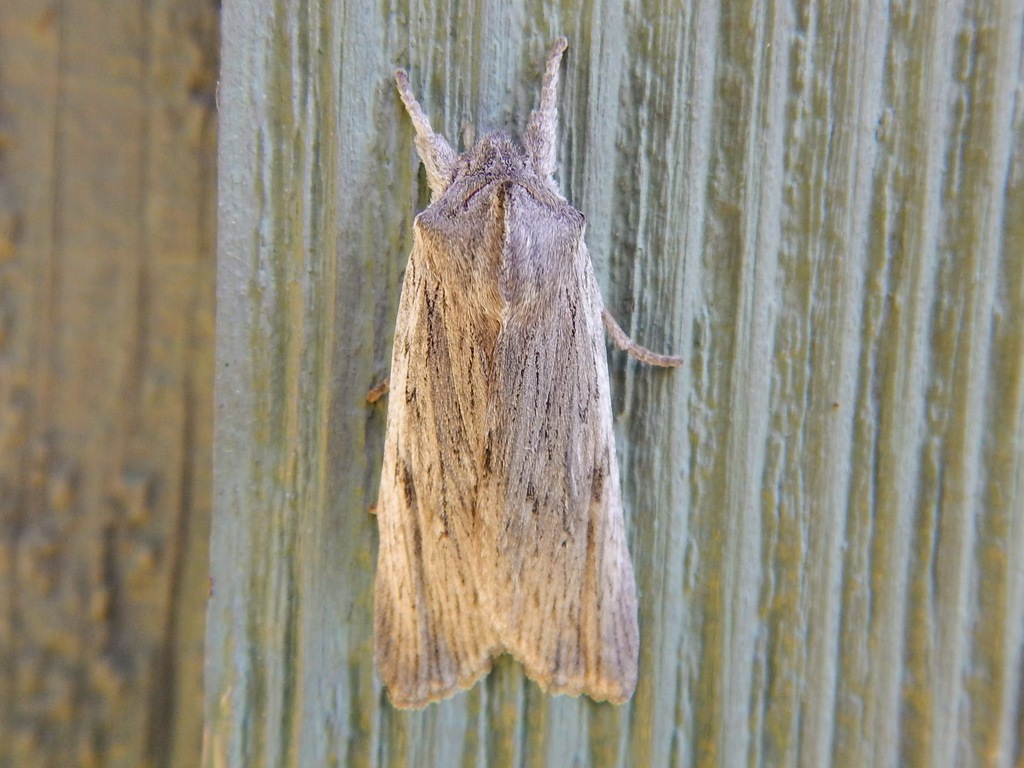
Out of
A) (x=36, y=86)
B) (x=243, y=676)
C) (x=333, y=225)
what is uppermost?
(x=36, y=86)

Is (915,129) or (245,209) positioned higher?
(915,129)

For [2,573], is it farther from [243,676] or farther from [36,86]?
[36,86]

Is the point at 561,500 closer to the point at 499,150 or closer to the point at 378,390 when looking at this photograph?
Result: the point at 378,390

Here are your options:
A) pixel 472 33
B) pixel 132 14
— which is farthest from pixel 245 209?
pixel 472 33

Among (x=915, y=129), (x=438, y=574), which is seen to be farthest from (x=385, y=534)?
(x=915, y=129)

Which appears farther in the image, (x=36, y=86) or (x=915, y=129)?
(x=915, y=129)

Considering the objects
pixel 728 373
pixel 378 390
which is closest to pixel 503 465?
pixel 378 390
